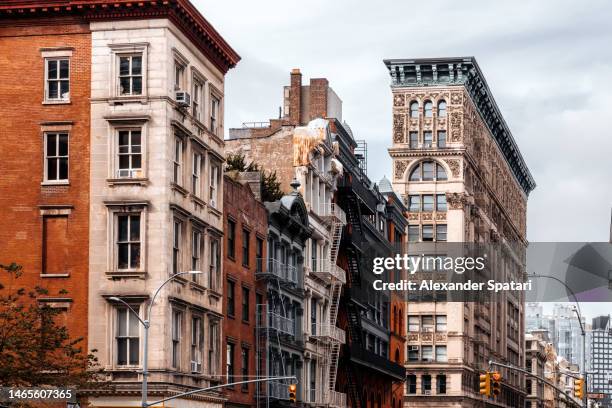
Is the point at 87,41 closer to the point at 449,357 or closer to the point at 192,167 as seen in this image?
the point at 192,167

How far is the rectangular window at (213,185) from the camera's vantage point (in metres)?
71.2

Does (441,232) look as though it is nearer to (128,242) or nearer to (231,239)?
(231,239)

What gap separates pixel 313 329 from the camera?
9138 centimetres

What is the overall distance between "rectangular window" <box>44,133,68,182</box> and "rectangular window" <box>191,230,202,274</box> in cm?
679

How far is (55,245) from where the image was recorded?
64.7 meters

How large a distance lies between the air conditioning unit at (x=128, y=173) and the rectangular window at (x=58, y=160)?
2.69 m

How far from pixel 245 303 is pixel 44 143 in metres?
16.7

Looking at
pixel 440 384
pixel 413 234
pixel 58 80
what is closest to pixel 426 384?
pixel 440 384

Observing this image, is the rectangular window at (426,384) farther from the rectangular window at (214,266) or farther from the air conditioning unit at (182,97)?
the air conditioning unit at (182,97)

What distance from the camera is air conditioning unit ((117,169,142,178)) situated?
64.3 m

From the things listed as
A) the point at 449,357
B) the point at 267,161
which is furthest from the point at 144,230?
the point at 449,357

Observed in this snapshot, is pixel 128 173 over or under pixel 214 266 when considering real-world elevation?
over

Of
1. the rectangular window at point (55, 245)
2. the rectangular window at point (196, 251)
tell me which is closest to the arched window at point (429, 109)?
the rectangular window at point (196, 251)

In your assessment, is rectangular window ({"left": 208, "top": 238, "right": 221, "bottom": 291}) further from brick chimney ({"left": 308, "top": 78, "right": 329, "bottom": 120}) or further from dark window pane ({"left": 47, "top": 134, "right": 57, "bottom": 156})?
brick chimney ({"left": 308, "top": 78, "right": 329, "bottom": 120})
